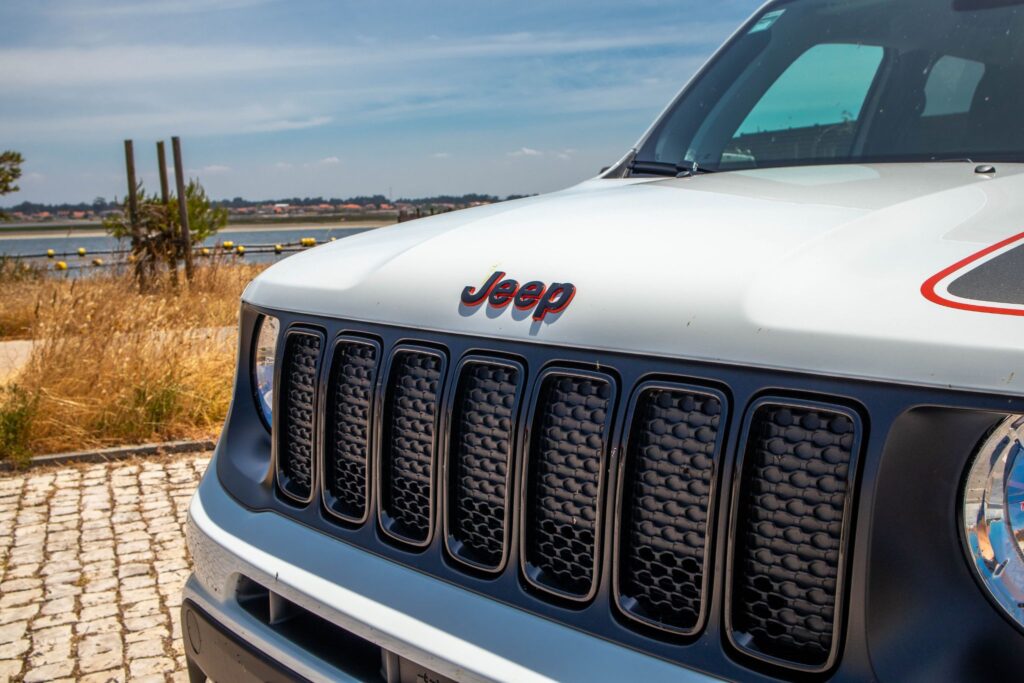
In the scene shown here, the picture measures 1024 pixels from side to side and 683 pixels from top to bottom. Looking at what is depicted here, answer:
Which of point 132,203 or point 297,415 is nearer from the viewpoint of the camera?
point 297,415

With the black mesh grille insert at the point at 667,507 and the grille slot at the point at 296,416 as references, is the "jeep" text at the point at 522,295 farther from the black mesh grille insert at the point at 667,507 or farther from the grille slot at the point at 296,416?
the grille slot at the point at 296,416

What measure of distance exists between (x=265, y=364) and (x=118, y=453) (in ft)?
14.9

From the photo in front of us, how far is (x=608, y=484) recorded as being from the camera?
66.0 inches

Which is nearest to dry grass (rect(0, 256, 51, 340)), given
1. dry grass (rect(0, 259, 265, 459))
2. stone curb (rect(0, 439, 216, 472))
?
dry grass (rect(0, 259, 265, 459))

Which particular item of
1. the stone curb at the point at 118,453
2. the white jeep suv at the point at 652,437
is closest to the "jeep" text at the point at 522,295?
the white jeep suv at the point at 652,437

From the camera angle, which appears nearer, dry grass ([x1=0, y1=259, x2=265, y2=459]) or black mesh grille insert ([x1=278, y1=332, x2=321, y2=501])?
black mesh grille insert ([x1=278, y1=332, x2=321, y2=501])

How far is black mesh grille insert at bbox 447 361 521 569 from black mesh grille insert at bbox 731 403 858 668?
0.51 metres

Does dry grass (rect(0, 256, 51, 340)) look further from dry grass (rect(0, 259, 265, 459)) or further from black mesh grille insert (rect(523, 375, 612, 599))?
black mesh grille insert (rect(523, 375, 612, 599))

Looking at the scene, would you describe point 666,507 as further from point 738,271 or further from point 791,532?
point 738,271

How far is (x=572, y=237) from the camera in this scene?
2000 millimetres

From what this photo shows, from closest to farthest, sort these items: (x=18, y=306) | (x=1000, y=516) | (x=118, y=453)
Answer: (x=1000, y=516) → (x=118, y=453) → (x=18, y=306)

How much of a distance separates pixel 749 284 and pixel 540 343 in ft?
1.31

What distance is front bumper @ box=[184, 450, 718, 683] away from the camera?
163 cm

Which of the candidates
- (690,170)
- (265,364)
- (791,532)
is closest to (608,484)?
(791,532)
